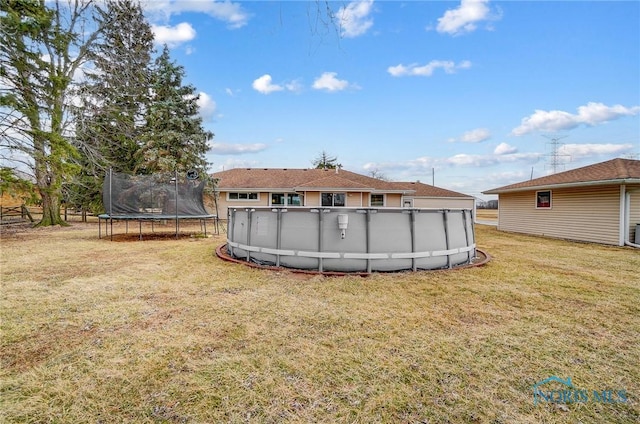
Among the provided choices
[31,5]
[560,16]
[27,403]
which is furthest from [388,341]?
[31,5]

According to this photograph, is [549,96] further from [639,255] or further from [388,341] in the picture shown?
[388,341]

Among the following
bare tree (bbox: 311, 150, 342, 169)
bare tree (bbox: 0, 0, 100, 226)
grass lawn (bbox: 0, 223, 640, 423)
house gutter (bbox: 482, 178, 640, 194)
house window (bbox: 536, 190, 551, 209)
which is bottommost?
grass lawn (bbox: 0, 223, 640, 423)

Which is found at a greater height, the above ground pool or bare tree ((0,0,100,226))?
bare tree ((0,0,100,226))

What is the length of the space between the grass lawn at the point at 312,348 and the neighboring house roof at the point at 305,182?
43.1ft

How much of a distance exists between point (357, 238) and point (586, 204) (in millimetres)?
10738

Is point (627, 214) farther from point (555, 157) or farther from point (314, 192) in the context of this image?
point (555, 157)

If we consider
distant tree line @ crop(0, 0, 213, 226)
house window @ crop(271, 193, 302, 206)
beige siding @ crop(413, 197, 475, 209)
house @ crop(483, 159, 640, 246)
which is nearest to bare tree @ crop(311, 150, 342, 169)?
beige siding @ crop(413, 197, 475, 209)

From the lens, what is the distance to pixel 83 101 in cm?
1242

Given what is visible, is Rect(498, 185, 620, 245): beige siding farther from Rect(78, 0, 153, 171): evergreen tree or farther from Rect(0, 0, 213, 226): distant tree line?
Rect(78, 0, 153, 171): evergreen tree

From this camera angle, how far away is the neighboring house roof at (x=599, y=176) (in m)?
9.34

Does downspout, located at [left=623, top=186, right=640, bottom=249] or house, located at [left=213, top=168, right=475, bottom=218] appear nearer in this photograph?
downspout, located at [left=623, top=186, right=640, bottom=249]

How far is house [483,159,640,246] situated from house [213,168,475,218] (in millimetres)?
3219

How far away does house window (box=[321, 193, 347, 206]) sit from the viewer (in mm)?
18219

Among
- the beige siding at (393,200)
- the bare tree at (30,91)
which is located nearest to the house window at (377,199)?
the beige siding at (393,200)
